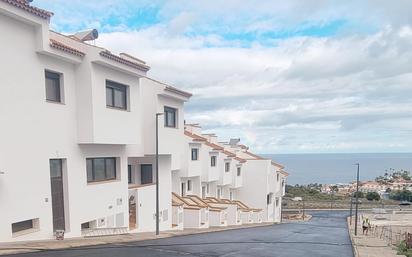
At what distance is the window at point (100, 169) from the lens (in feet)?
65.0

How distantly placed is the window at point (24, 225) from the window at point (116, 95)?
6.55 meters

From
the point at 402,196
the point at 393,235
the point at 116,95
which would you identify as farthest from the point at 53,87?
the point at 402,196

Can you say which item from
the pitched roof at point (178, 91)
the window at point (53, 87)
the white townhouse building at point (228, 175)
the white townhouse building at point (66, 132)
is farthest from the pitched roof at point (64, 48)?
the white townhouse building at point (228, 175)

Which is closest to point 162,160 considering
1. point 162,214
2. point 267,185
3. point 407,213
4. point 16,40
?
point 162,214

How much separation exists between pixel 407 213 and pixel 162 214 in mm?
49271

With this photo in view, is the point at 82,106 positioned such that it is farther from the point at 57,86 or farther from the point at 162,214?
the point at 162,214

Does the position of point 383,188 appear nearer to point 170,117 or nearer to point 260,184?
point 260,184

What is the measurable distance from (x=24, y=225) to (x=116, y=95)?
7.90 metres

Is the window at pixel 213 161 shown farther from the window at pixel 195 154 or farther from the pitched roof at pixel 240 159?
the window at pixel 195 154

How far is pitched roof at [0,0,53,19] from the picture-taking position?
13880mm

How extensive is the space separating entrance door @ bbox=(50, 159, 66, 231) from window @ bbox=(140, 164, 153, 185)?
421 inches

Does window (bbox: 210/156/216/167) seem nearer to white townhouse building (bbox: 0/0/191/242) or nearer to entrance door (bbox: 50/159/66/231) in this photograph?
white townhouse building (bbox: 0/0/191/242)

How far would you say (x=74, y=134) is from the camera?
59.4 feet

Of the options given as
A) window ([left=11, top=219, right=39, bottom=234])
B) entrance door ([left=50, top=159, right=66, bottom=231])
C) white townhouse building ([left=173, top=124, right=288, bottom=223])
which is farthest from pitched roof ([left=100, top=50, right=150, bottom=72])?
white townhouse building ([left=173, top=124, right=288, bottom=223])
